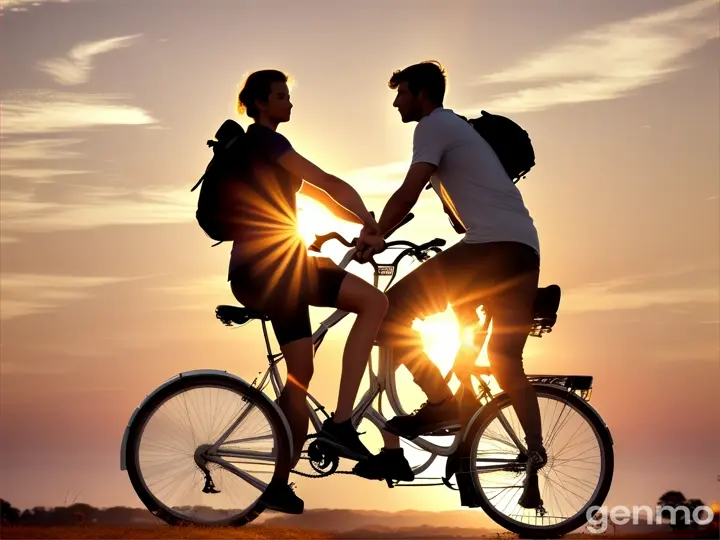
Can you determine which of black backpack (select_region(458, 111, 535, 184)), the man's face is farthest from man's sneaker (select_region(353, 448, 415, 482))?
the man's face

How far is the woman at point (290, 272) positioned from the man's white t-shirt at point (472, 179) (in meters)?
0.62

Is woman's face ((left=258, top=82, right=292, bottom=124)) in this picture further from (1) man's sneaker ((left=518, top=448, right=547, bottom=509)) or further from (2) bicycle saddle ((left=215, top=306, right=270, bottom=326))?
(1) man's sneaker ((left=518, top=448, right=547, bottom=509))

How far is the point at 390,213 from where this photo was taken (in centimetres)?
714

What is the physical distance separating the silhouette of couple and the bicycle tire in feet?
0.91

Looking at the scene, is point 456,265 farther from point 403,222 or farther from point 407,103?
point 407,103

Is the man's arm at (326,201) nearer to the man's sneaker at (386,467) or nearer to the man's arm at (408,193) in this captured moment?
the man's arm at (408,193)

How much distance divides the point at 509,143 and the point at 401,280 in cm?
125

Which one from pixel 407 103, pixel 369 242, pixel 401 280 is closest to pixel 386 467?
pixel 401 280

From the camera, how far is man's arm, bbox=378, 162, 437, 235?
23.3 feet

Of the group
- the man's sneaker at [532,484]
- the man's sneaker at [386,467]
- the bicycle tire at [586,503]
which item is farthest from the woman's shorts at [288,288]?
the man's sneaker at [532,484]

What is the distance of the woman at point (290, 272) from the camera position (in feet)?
22.4

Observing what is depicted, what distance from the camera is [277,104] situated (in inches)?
274

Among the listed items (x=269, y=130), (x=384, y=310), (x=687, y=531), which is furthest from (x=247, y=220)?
(x=687, y=531)

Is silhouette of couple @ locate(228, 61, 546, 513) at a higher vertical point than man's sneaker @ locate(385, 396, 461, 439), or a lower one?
higher
